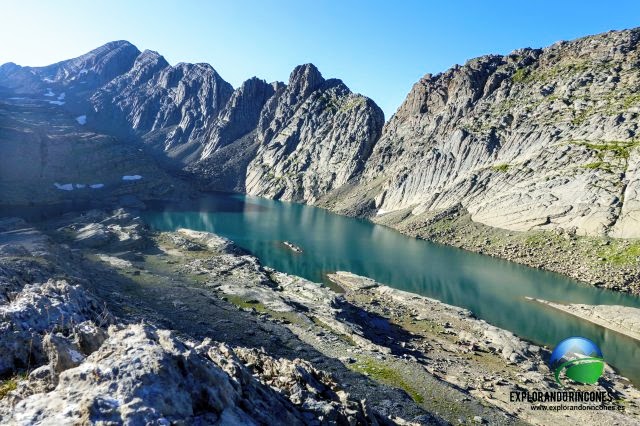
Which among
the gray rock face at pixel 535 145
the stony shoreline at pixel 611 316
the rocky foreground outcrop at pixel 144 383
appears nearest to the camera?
the rocky foreground outcrop at pixel 144 383

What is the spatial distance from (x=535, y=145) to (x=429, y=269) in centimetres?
7617

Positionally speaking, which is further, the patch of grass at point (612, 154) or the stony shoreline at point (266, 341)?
the patch of grass at point (612, 154)

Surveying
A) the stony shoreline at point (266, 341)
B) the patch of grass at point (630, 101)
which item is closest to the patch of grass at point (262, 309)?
the stony shoreline at point (266, 341)

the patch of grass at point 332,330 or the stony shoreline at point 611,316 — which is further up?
the stony shoreline at point 611,316

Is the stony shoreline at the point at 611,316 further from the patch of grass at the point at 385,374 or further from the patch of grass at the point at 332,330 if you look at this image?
the patch of grass at the point at 385,374

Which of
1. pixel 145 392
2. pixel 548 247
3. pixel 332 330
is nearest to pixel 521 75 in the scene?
pixel 548 247

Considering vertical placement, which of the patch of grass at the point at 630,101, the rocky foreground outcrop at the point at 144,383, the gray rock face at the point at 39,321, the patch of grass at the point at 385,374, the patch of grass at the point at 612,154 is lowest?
the patch of grass at the point at 385,374

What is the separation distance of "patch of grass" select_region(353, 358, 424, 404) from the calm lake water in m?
30.9

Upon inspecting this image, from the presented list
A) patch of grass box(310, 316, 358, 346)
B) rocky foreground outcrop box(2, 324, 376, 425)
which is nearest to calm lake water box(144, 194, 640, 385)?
patch of grass box(310, 316, 358, 346)

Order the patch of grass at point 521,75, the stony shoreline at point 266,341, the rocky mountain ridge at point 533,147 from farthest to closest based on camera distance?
the patch of grass at point 521,75 < the rocky mountain ridge at point 533,147 < the stony shoreline at point 266,341

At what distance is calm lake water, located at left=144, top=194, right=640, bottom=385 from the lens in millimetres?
61531

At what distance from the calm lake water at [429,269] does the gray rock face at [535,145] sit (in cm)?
2506

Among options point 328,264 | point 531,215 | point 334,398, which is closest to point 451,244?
point 531,215

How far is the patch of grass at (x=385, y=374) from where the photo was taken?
3379cm
